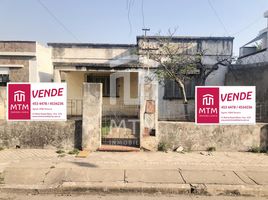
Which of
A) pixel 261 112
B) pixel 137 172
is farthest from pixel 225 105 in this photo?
pixel 137 172

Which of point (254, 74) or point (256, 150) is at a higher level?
point (254, 74)

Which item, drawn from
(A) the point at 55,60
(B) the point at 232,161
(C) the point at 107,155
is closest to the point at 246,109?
(B) the point at 232,161

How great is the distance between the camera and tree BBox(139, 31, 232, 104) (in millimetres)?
13188

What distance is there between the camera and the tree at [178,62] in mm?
13188

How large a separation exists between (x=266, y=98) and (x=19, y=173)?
Answer: 10.4 meters

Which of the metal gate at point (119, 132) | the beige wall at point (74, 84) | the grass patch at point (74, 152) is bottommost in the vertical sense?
the grass patch at point (74, 152)

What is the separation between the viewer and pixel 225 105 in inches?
361

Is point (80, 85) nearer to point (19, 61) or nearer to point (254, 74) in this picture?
point (19, 61)

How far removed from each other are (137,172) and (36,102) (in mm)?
4226

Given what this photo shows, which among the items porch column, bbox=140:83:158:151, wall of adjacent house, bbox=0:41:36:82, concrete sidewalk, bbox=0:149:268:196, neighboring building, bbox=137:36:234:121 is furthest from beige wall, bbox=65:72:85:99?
porch column, bbox=140:83:158:151

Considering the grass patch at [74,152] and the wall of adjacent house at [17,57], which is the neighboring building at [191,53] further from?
the grass patch at [74,152]

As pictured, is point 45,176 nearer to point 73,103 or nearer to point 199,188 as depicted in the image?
point 199,188

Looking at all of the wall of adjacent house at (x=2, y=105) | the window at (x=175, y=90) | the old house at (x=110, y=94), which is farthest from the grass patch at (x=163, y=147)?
the window at (x=175, y=90)

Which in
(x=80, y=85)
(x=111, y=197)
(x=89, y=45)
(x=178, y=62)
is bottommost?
(x=111, y=197)
